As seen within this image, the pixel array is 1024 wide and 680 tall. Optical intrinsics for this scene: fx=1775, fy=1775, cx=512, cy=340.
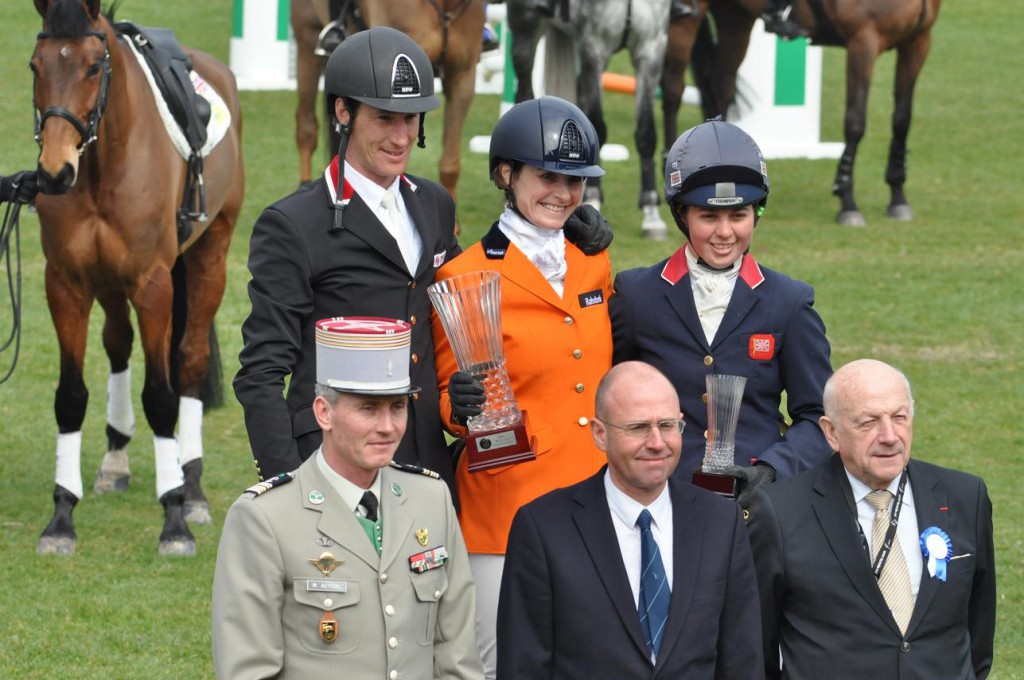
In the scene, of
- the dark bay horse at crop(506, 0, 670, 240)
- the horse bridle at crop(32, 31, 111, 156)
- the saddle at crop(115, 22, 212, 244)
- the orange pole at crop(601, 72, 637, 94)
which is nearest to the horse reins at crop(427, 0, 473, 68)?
the dark bay horse at crop(506, 0, 670, 240)

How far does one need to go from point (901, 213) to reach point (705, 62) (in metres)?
2.38

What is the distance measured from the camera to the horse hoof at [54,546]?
840cm

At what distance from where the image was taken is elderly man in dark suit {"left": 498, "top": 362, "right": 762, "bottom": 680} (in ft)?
13.9

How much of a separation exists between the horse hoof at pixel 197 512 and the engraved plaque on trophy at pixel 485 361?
175 inches

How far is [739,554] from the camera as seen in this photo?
14.2ft

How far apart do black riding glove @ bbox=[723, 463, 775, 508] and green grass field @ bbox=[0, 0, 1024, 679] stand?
106 inches

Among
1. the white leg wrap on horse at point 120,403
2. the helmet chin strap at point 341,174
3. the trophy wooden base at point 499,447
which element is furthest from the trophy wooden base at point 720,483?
the white leg wrap on horse at point 120,403

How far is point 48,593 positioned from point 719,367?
4.12 metres

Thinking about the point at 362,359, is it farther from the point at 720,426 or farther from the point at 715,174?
the point at 715,174

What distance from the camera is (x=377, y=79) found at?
4980 mm

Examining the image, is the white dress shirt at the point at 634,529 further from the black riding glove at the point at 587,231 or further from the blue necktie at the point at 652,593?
the black riding glove at the point at 587,231

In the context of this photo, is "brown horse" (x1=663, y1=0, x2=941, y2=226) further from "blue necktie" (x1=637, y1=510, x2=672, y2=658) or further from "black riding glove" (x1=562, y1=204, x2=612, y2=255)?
"blue necktie" (x1=637, y1=510, x2=672, y2=658)

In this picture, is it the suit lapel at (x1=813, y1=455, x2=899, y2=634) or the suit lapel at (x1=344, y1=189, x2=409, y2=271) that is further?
the suit lapel at (x1=344, y1=189, x2=409, y2=271)

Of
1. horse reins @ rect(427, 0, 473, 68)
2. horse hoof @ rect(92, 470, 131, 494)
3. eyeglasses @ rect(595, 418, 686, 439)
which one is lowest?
horse hoof @ rect(92, 470, 131, 494)
